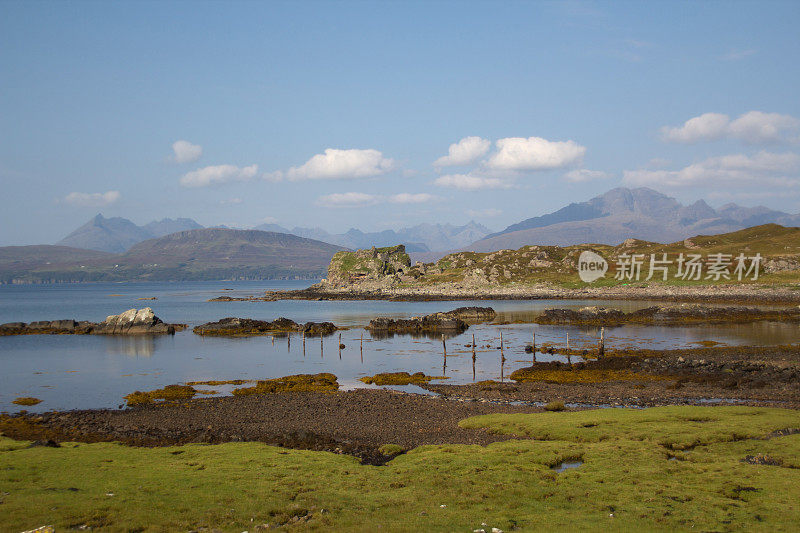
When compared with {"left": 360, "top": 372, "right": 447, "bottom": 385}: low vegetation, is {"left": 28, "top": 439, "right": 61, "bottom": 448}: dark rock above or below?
above

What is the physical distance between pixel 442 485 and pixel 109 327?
91.2 metres

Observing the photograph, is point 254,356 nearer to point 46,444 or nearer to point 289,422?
point 289,422

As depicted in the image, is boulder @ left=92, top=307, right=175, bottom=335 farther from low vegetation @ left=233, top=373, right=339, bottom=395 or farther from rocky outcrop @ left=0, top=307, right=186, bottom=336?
low vegetation @ left=233, top=373, right=339, bottom=395

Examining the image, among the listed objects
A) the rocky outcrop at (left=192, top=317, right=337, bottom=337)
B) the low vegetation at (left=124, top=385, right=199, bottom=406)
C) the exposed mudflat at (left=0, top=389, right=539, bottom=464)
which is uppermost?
the exposed mudflat at (left=0, top=389, right=539, bottom=464)

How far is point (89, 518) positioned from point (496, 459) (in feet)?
46.9

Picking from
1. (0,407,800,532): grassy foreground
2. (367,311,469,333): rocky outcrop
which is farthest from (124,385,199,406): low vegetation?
(367,311,469,333): rocky outcrop

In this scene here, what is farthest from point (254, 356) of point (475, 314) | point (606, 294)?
point (606, 294)

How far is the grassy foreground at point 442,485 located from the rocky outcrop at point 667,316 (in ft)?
237

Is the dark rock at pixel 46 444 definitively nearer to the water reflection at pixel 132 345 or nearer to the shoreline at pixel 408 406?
the shoreline at pixel 408 406

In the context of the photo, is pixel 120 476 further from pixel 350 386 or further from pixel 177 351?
pixel 177 351

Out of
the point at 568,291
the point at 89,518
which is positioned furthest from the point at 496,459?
the point at 568,291

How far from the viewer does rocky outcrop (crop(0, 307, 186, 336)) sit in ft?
303

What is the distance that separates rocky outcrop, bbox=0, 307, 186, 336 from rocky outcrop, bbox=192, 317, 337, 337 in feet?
23.1

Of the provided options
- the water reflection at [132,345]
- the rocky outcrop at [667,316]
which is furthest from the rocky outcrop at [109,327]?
the rocky outcrop at [667,316]
